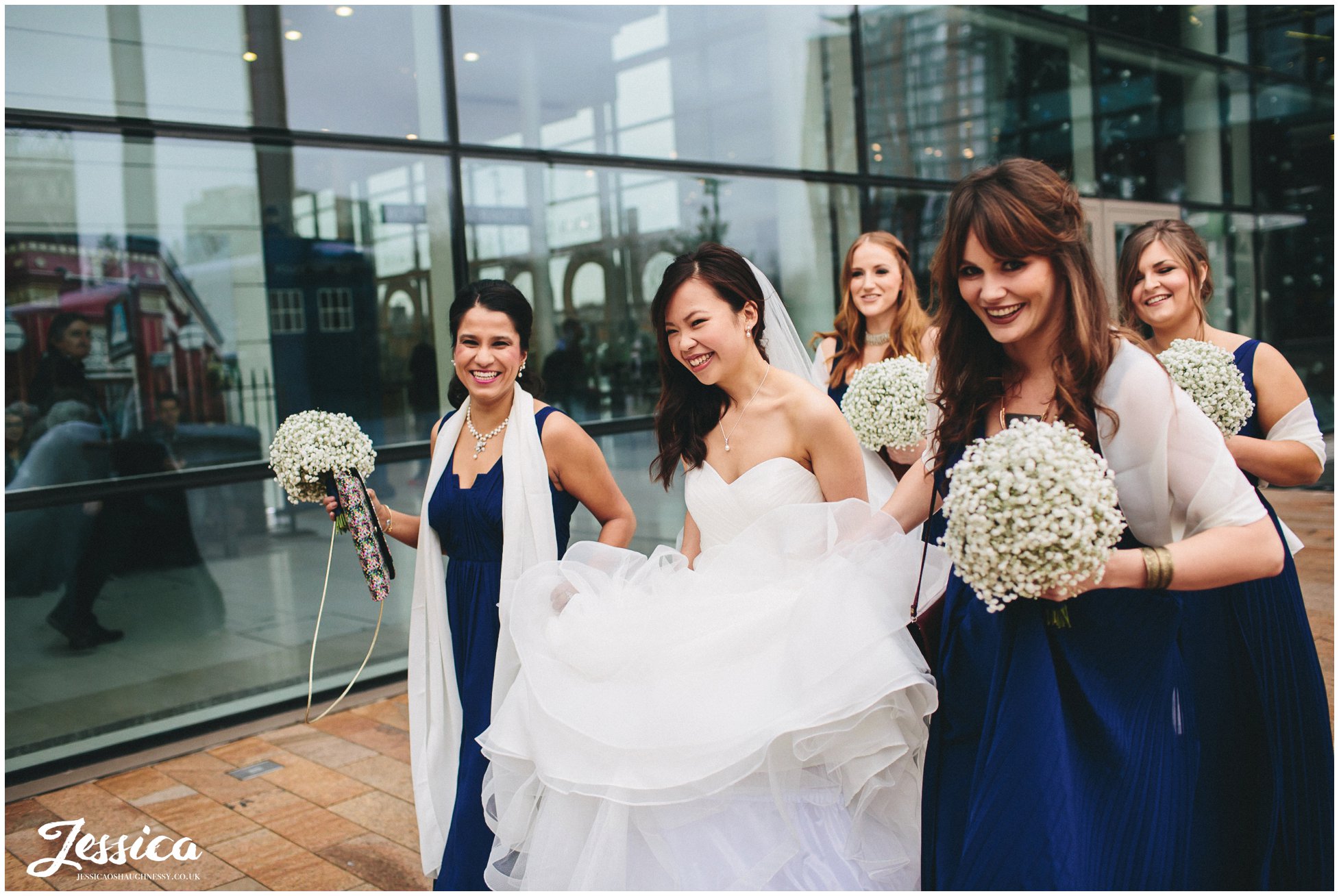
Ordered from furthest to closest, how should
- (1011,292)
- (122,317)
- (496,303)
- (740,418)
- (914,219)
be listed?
(914,219) < (122,317) < (496,303) < (740,418) < (1011,292)

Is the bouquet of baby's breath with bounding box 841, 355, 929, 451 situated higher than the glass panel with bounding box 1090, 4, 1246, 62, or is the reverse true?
the glass panel with bounding box 1090, 4, 1246, 62

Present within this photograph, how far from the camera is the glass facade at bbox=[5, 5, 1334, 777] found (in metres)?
4.85

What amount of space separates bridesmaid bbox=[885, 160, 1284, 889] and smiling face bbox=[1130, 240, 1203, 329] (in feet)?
5.46

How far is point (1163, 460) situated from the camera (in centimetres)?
181

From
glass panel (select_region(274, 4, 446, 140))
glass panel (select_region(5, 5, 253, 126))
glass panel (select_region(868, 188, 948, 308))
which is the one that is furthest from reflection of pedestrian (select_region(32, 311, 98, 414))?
glass panel (select_region(868, 188, 948, 308))

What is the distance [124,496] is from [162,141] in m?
1.83

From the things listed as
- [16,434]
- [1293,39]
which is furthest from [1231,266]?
[16,434]

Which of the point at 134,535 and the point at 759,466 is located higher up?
the point at 759,466

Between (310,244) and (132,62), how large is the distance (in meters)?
1.21

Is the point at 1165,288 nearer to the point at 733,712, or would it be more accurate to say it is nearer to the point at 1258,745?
the point at 1258,745

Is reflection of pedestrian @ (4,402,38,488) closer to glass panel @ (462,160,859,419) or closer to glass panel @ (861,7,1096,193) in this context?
glass panel @ (462,160,859,419)

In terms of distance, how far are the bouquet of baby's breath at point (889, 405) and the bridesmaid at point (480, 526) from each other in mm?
972

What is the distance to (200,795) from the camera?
433 cm

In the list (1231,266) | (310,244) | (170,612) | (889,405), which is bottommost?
(170,612)
